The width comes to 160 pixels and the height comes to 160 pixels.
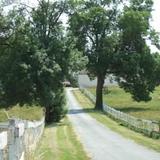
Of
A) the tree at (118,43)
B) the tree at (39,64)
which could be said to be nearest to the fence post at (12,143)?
the tree at (39,64)

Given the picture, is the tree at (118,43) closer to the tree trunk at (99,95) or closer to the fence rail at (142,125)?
the tree trunk at (99,95)

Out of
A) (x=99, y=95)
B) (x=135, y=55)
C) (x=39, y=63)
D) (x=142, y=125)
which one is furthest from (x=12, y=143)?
(x=99, y=95)

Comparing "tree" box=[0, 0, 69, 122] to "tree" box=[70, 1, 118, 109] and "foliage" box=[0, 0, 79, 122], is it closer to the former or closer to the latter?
"foliage" box=[0, 0, 79, 122]

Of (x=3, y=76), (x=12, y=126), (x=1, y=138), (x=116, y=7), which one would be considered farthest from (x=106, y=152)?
(x=116, y=7)

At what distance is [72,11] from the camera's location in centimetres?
5941

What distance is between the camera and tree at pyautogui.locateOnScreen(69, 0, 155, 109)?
7731cm

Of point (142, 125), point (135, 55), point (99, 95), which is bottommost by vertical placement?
point (142, 125)

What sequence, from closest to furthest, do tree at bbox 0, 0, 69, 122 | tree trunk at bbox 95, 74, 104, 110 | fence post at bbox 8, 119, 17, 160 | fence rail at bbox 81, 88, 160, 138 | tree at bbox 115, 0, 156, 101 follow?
1. fence post at bbox 8, 119, 17, 160
2. fence rail at bbox 81, 88, 160, 138
3. tree at bbox 0, 0, 69, 122
4. tree at bbox 115, 0, 156, 101
5. tree trunk at bbox 95, 74, 104, 110

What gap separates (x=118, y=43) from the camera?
78562mm

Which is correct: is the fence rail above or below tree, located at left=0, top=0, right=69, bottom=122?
below

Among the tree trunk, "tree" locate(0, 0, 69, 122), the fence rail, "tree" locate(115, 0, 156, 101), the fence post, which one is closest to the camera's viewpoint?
the fence post

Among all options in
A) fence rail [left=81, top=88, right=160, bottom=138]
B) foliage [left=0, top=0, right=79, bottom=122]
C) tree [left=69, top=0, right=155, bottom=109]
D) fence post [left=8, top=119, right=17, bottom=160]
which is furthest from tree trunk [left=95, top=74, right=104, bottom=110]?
fence post [left=8, top=119, right=17, bottom=160]

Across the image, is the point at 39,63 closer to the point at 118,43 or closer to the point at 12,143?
the point at 118,43

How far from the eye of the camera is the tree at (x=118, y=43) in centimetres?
7731
